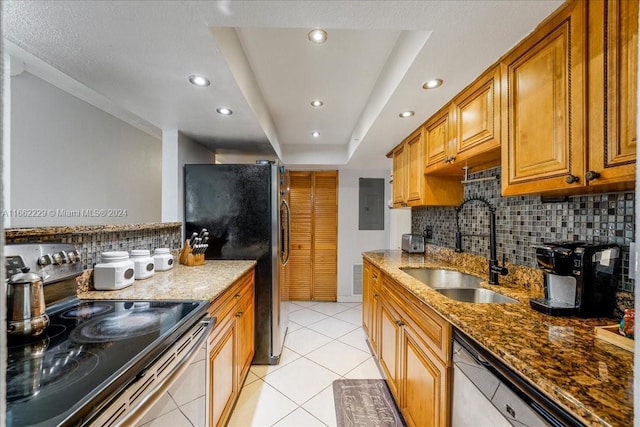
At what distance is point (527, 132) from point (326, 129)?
7.28 feet

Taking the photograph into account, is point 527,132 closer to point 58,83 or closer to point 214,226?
point 214,226

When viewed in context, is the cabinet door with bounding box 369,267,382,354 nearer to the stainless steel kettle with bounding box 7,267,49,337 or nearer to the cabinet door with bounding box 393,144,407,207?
the cabinet door with bounding box 393,144,407,207

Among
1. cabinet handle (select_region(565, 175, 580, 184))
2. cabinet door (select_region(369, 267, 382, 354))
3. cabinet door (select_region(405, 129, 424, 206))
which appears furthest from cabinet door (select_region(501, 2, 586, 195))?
cabinet door (select_region(369, 267, 382, 354))

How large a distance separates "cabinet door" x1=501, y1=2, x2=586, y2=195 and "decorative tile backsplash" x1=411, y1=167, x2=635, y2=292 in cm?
28

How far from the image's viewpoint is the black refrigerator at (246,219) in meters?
2.38

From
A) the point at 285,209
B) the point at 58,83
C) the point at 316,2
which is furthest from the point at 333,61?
the point at 58,83

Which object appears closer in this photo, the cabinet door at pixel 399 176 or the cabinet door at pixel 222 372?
the cabinet door at pixel 222 372

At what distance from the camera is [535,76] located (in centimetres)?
115

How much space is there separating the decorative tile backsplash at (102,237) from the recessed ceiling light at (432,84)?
81.1 inches

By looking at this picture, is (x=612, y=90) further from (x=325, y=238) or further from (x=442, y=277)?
(x=325, y=238)

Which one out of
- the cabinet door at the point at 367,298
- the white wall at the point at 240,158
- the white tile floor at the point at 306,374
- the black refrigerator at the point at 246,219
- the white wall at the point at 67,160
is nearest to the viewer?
the white tile floor at the point at 306,374

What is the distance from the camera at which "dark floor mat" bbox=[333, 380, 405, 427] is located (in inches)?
67.4

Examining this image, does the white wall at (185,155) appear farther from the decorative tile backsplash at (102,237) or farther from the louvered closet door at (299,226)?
the louvered closet door at (299,226)

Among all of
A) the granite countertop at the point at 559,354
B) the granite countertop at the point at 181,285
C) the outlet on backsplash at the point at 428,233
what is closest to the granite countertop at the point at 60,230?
the granite countertop at the point at 181,285
